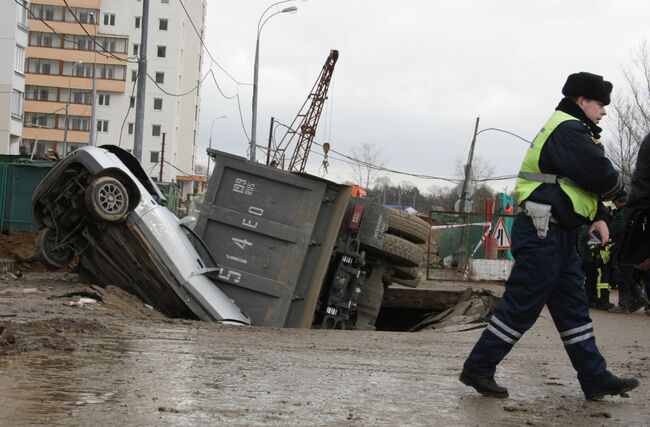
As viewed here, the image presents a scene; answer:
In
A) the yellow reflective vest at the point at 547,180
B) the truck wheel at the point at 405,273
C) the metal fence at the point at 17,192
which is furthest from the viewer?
the metal fence at the point at 17,192

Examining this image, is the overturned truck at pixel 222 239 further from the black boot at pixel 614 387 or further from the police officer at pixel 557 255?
the black boot at pixel 614 387

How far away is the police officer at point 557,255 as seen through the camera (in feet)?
18.1

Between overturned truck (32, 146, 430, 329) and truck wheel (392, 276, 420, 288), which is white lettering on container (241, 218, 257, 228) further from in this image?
truck wheel (392, 276, 420, 288)

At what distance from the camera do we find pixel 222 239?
11.4 m

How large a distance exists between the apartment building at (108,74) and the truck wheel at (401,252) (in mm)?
71685

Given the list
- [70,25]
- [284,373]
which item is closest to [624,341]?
[284,373]

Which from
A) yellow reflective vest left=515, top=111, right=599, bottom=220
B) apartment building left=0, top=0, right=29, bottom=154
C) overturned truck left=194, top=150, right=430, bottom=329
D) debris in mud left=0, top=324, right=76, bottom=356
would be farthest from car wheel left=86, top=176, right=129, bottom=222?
apartment building left=0, top=0, right=29, bottom=154

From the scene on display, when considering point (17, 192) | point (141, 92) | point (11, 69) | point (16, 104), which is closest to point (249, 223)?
point (17, 192)

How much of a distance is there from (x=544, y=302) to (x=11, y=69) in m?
49.2

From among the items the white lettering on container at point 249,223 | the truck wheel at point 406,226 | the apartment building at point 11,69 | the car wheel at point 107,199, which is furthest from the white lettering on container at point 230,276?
the apartment building at point 11,69

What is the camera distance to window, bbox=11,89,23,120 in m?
52.5

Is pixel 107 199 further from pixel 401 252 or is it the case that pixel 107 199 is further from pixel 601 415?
pixel 601 415

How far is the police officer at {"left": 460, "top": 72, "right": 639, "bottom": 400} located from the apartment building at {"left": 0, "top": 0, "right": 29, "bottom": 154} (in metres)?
48.9

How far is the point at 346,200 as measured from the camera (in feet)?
38.0
